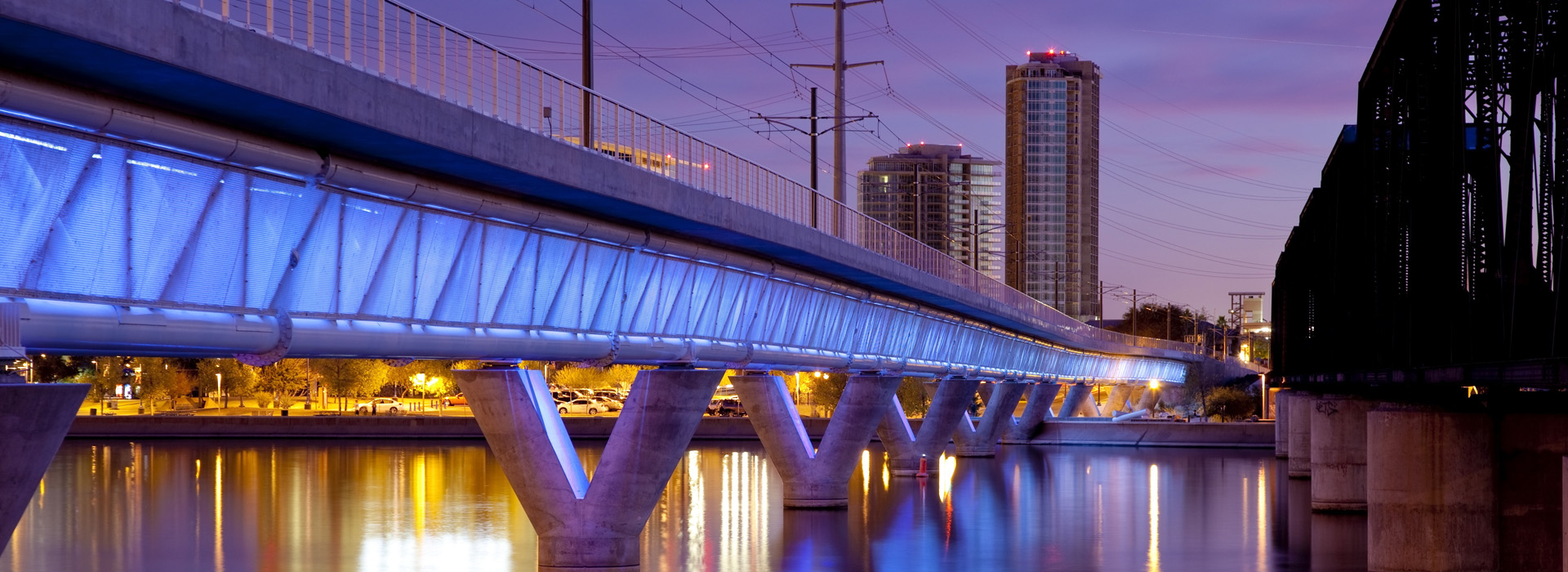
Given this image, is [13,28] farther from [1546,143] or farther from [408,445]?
[408,445]

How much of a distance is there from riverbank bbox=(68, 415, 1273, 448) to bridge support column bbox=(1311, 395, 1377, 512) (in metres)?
47.8

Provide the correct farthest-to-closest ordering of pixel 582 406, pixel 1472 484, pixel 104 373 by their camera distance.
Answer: pixel 104 373
pixel 582 406
pixel 1472 484

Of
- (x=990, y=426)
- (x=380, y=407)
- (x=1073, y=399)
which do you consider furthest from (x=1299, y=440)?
(x=380, y=407)

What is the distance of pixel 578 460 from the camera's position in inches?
1173

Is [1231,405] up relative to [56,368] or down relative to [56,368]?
down

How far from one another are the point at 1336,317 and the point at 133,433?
3171 inches

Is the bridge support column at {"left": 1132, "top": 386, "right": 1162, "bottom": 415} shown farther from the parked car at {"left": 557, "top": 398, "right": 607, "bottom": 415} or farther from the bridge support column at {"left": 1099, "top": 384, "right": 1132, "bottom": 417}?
the parked car at {"left": 557, "top": 398, "right": 607, "bottom": 415}

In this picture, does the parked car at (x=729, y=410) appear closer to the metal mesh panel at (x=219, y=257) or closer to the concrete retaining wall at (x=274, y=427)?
the concrete retaining wall at (x=274, y=427)

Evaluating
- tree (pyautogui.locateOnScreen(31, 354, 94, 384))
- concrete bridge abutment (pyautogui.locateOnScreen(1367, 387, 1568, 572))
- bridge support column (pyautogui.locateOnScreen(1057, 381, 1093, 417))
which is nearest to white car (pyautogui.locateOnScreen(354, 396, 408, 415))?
tree (pyautogui.locateOnScreen(31, 354, 94, 384))

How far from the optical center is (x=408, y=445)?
94.1 meters

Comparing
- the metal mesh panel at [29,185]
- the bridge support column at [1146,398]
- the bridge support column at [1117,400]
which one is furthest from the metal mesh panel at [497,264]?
the bridge support column at [1146,398]

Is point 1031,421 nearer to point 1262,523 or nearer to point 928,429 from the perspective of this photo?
point 928,429

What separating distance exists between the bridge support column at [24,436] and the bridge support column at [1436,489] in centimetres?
2153

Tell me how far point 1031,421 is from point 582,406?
3243 cm
